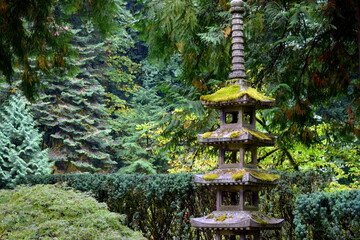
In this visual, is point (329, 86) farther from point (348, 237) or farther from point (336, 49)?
point (348, 237)

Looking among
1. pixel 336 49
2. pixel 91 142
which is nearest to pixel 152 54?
pixel 336 49

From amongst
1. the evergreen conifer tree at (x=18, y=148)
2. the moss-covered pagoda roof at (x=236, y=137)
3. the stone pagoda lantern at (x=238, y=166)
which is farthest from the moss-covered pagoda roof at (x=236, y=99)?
the evergreen conifer tree at (x=18, y=148)

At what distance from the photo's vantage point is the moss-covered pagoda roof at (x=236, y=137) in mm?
5332

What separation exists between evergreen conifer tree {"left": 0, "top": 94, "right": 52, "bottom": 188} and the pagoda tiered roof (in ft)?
32.8

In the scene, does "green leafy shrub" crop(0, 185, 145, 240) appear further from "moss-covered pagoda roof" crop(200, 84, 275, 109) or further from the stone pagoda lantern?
"moss-covered pagoda roof" crop(200, 84, 275, 109)

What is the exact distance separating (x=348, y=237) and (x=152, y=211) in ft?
13.5

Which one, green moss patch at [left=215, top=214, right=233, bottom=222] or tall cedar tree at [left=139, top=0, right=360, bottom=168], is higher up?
tall cedar tree at [left=139, top=0, right=360, bottom=168]

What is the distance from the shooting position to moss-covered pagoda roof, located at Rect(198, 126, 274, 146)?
533cm

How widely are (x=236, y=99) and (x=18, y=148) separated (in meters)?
11.0

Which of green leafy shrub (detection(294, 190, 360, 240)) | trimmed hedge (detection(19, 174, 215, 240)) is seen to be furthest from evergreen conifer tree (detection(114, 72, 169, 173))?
green leafy shrub (detection(294, 190, 360, 240))

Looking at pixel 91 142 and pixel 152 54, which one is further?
pixel 91 142

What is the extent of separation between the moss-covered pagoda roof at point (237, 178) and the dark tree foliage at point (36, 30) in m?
2.34

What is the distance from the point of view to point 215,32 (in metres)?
6.47

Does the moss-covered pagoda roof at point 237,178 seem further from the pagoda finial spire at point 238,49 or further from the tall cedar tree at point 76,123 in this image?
the tall cedar tree at point 76,123
